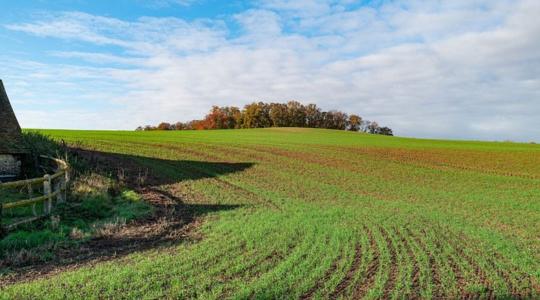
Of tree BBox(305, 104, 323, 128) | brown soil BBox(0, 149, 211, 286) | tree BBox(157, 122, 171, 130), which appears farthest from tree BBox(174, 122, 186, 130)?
brown soil BBox(0, 149, 211, 286)

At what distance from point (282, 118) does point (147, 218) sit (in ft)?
282

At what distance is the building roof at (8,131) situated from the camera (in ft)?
78.5

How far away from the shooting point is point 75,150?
3092cm

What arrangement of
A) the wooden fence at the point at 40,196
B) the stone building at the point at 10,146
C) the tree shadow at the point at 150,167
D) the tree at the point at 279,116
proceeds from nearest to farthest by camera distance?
the wooden fence at the point at 40,196 < the stone building at the point at 10,146 < the tree shadow at the point at 150,167 < the tree at the point at 279,116

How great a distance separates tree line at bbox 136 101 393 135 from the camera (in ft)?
Answer: 331

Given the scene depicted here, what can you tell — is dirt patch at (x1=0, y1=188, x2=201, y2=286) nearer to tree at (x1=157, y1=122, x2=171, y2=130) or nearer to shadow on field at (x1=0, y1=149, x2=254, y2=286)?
shadow on field at (x1=0, y1=149, x2=254, y2=286)

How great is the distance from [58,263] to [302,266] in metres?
6.13

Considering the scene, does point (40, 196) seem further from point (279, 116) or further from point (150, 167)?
point (279, 116)

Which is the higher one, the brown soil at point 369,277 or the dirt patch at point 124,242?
the brown soil at point 369,277

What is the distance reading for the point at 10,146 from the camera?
24.0 metres

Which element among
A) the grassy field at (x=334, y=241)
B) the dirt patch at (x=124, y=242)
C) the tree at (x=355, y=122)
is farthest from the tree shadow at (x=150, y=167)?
the tree at (x=355, y=122)

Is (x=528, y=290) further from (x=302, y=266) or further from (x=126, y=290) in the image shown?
(x=126, y=290)

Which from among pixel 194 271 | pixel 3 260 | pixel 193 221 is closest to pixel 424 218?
pixel 193 221

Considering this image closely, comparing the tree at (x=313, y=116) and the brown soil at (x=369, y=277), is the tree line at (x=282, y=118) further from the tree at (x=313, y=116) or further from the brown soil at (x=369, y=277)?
the brown soil at (x=369, y=277)
